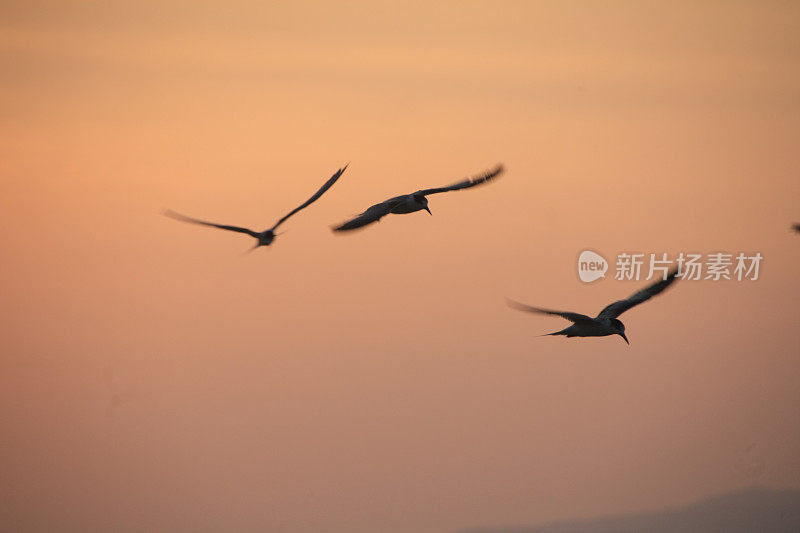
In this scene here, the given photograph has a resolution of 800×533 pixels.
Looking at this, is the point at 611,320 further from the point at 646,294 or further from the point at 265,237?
the point at 265,237

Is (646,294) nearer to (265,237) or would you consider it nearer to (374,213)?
(374,213)

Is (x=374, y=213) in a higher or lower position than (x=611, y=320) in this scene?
higher


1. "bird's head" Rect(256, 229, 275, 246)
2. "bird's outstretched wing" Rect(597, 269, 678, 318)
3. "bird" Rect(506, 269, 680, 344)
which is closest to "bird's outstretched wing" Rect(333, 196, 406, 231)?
"bird's head" Rect(256, 229, 275, 246)

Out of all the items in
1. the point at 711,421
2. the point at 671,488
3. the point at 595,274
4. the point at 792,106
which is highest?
the point at 792,106

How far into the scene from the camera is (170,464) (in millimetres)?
2652

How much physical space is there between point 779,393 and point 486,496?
113cm

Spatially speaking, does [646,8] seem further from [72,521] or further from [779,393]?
[72,521]

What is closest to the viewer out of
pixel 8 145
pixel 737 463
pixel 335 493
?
pixel 8 145

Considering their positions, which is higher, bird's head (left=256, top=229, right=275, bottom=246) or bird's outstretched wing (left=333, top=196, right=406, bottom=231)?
bird's outstretched wing (left=333, top=196, right=406, bottom=231)

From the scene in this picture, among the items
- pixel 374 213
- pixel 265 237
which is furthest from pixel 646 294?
pixel 265 237

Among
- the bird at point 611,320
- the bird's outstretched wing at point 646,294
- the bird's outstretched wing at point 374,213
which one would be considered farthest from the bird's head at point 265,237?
the bird's outstretched wing at point 646,294

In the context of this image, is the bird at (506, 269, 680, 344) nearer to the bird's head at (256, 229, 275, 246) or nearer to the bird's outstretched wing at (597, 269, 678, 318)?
the bird's outstretched wing at (597, 269, 678, 318)

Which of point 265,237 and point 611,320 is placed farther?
point 611,320

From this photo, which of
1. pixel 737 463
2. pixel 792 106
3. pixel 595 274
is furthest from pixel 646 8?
pixel 737 463
